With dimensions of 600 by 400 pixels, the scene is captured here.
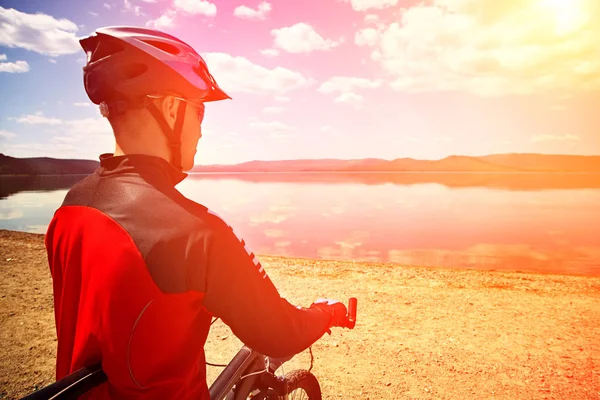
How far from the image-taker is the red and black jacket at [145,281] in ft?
4.04

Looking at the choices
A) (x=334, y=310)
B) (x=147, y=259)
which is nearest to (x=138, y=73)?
(x=147, y=259)

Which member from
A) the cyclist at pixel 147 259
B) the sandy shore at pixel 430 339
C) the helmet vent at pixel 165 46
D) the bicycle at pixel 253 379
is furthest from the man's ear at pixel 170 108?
the sandy shore at pixel 430 339

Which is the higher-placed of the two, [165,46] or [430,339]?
[165,46]

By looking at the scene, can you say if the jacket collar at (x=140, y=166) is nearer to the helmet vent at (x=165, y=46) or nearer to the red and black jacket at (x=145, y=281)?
the red and black jacket at (x=145, y=281)

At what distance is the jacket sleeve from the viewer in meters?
1.32

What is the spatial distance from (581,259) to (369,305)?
649 inches

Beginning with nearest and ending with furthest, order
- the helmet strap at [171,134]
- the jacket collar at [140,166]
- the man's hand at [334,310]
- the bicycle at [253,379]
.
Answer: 1. the jacket collar at [140,166]
2. the helmet strap at [171,134]
3. the man's hand at [334,310]
4. the bicycle at [253,379]

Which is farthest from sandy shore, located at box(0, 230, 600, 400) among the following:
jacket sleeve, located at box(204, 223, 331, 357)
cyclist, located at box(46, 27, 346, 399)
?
cyclist, located at box(46, 27, 346, 399)

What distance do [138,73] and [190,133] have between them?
361 mm

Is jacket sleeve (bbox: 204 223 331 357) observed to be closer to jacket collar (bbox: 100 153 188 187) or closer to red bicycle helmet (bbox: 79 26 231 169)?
jacket collar (bbox: 100 153 188 187)

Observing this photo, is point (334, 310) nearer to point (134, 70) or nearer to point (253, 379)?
point (253, 379)

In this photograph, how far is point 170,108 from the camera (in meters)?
1.65

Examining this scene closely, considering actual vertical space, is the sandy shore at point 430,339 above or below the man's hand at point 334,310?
below

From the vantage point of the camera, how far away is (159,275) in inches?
48.1
